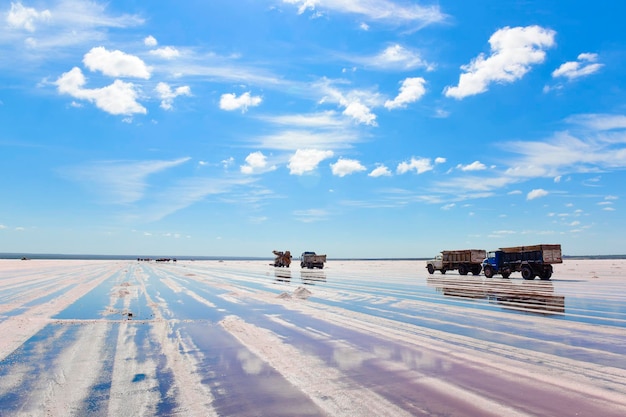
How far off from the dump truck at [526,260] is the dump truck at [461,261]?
3.93 metres

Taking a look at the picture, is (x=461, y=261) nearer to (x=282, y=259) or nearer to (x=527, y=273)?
(x=527, y=273)

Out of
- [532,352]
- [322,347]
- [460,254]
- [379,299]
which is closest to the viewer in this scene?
[532,352]

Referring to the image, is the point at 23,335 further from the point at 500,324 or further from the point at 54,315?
the point at 500,324

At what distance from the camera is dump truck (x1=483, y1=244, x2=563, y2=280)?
30.9 m

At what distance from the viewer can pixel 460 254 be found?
40.8 meters

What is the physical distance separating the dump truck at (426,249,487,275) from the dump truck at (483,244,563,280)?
12.9 ft

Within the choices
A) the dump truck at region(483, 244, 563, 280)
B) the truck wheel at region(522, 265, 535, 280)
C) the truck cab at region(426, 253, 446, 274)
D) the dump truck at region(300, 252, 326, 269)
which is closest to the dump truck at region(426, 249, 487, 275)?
the truck cab at region(426, 253, 446, 274)

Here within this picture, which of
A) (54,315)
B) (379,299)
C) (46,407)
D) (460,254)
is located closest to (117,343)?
(46,407)

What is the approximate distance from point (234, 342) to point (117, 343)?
2586mm

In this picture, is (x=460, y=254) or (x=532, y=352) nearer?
(x=532, y=352)

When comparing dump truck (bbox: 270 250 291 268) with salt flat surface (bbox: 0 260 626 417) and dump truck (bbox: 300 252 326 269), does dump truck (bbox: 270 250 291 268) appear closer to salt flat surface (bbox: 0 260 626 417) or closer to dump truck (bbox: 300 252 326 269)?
dump truck (bbox: 300 252 326 269)

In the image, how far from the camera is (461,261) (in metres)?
40.6

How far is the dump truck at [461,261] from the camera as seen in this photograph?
39281mm

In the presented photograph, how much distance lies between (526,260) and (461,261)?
8811mm
